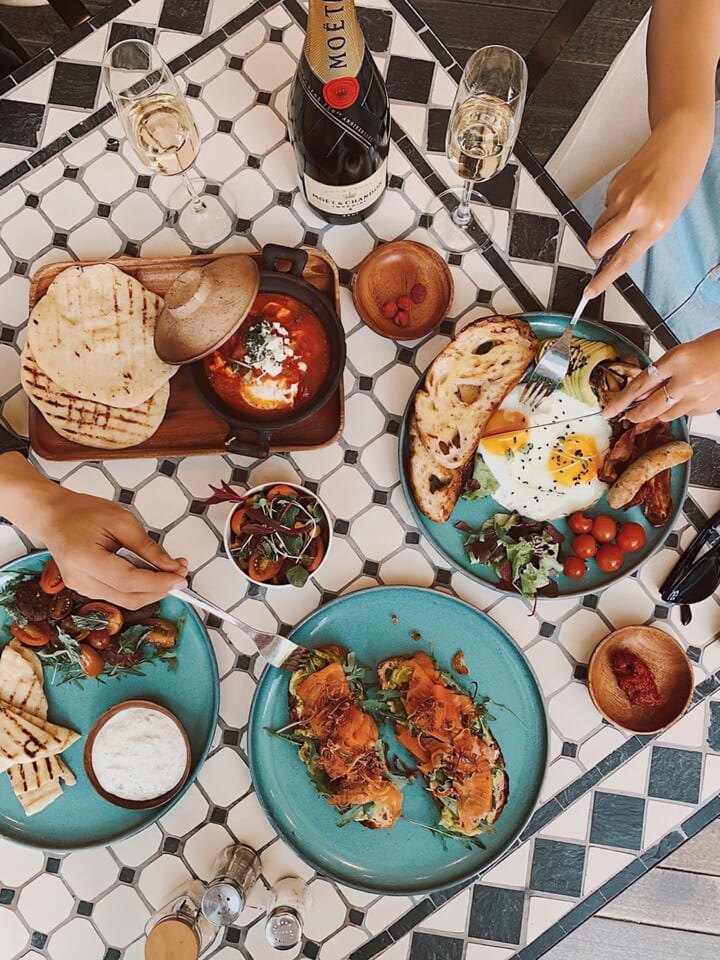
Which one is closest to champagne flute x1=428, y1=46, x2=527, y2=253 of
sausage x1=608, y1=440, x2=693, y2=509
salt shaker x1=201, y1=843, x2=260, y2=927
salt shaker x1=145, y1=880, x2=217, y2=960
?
sausage x1=608, y1=440, x2=693, y2=509

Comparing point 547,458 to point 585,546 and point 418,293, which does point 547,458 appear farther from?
point 418,293

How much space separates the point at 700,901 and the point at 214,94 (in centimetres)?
299

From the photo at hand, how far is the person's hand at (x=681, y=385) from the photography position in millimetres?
1395

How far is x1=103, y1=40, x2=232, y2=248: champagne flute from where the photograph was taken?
55.2 inches

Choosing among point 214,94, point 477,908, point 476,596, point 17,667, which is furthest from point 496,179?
point 477,908

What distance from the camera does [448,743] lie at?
5.15 feet

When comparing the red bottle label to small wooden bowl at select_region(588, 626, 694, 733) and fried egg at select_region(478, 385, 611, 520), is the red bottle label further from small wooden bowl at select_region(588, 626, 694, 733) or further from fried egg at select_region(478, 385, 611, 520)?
small wooden bowl at select_region(588, 626, 694, 733)

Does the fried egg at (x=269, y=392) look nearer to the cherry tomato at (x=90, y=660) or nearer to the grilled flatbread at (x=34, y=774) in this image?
the cherry tomato at (x=90, y=660)

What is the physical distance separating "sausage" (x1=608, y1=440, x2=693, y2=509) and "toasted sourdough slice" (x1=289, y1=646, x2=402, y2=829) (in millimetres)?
674

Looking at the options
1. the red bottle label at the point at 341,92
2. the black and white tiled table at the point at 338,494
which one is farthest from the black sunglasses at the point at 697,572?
the red bottle label at the point at 341,92

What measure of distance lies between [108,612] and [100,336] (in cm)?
59

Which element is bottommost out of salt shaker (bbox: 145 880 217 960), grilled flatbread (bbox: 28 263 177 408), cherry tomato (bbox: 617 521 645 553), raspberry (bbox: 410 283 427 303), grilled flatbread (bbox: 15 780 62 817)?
salt shaker (bbox: 145 880 217 960)

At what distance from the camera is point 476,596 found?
171cm

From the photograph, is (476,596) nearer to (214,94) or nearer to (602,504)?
(602,504)
